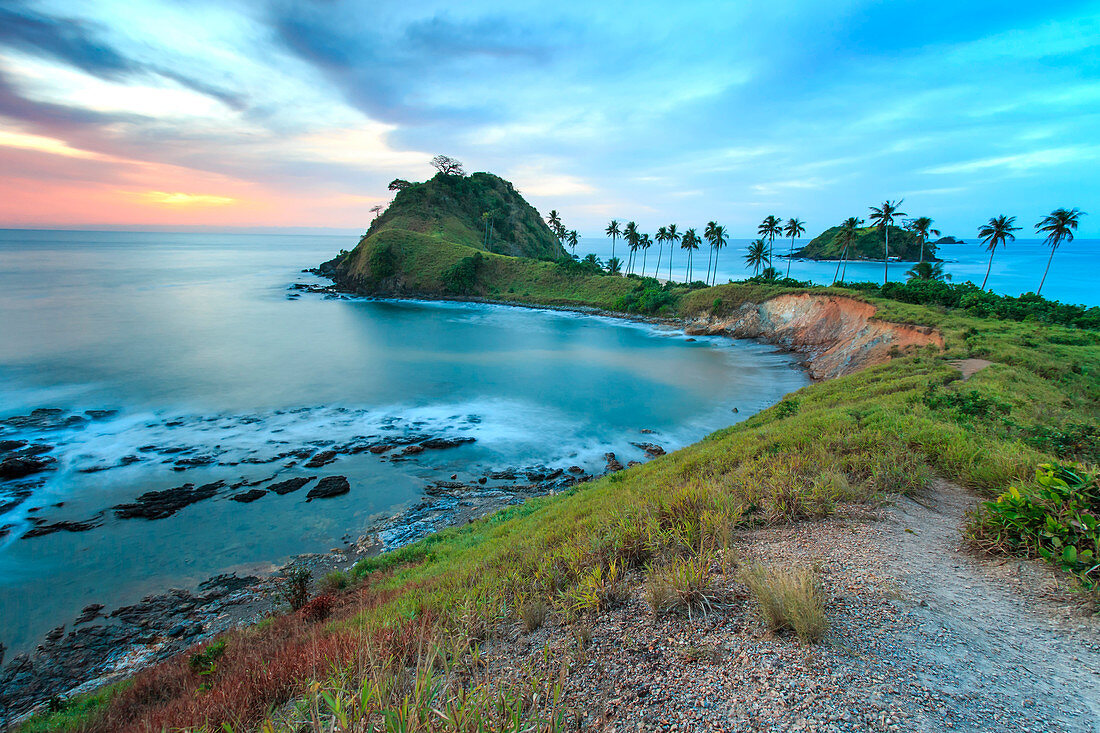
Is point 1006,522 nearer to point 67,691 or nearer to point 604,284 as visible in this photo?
point 67,691

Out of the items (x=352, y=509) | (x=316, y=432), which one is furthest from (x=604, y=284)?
(x=352, y=509)

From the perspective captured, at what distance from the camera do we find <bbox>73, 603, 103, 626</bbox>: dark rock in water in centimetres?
1143

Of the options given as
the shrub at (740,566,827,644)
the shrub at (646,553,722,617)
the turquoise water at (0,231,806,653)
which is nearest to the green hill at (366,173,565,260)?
the turquoise water at (0,231,806,653)

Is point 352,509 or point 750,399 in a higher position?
point 750,399

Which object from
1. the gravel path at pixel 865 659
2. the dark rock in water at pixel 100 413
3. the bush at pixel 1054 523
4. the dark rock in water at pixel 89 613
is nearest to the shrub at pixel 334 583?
the dark rock in water at pixel 89 613

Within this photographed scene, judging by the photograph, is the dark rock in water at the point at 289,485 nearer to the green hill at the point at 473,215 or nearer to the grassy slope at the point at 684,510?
the grassy slope at the point at 684,510

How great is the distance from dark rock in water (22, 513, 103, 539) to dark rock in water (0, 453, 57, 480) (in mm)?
4850

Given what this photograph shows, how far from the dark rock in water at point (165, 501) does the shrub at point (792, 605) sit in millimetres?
20006

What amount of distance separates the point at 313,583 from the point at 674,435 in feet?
59.4

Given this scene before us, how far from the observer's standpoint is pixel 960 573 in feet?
15.3

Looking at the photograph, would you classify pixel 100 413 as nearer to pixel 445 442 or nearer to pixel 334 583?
pixel 445 442

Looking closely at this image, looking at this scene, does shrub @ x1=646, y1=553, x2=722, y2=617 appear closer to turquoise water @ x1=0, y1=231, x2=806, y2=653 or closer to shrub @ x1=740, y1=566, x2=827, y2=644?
shrub @ x1=740, y1=566, x2=827, y2=644

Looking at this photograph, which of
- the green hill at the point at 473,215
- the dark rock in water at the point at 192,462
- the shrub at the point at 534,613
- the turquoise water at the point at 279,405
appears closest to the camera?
the shrub at the point at 534,613

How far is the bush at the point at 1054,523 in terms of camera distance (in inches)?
161
